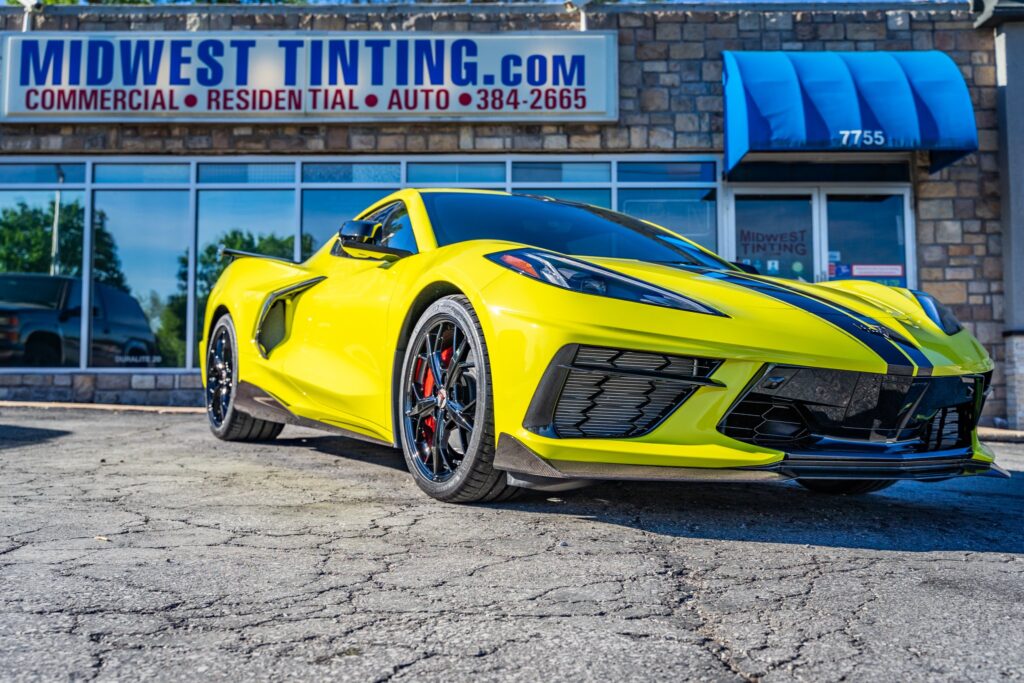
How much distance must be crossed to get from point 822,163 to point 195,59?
7171 millimetres

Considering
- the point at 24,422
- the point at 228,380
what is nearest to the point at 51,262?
the point at 24,422

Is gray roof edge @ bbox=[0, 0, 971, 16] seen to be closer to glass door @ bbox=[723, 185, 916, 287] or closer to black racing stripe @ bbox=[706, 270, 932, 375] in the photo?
glass door @ bbox=[723, 185, 916, 287]

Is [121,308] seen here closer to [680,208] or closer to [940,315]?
[680,208]

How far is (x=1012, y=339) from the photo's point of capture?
390 inches

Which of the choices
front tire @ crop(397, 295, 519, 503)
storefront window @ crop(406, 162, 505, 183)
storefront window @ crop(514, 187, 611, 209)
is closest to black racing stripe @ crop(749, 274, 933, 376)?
front tire @ crop(397, 295, 519, 503)

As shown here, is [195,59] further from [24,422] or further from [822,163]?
[822,163]

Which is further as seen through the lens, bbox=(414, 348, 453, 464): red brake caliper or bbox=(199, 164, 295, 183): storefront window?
bbox=(199, 164, 295, 183): storefront window

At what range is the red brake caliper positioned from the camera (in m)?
3.37

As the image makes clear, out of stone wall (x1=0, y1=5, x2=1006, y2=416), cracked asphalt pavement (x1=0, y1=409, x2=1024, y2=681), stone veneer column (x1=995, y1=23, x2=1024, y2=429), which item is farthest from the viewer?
stone wall (x1=0, y1=5, x2=1006, y2=416)

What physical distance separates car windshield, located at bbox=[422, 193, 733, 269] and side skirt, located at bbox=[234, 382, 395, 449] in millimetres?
1062

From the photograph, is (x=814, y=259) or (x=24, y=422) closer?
(x=24, y=422)

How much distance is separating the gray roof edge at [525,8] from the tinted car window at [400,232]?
22.9 feet

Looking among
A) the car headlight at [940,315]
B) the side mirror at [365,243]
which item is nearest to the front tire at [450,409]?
the side mirror at [365,243]

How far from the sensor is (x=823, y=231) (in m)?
10.3
